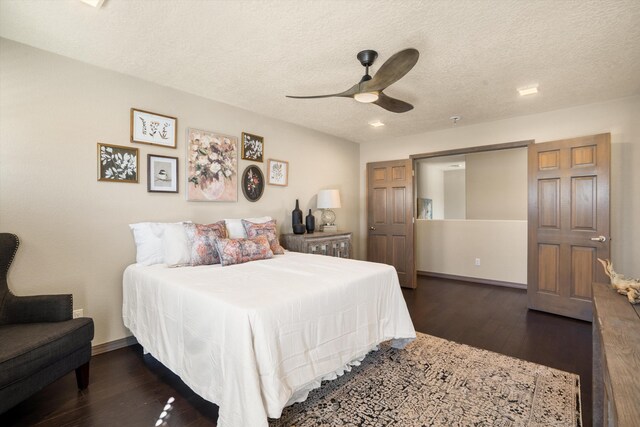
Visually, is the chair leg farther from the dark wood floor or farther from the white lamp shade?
the white lamp shade

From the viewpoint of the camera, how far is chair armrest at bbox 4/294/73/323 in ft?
6.53

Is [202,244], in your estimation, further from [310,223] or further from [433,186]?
[433,186]

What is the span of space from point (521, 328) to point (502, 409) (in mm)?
1662

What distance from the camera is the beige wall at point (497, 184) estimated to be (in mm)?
5750

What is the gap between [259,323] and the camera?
4.91ft

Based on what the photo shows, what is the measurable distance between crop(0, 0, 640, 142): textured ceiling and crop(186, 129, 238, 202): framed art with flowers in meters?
0.50

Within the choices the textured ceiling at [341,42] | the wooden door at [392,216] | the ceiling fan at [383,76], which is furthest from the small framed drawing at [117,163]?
the wooden door at [392,216]

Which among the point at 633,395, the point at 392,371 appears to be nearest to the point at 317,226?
the point at 392,371

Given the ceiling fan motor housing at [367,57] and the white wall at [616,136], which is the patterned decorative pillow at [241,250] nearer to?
the ceiling fan motor housing at [367,57]

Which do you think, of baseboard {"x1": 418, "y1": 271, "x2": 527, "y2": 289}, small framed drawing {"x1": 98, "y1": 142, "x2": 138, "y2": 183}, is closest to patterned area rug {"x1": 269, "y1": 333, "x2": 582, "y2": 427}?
small framed drawing {"x1": 98, "y1": 142, "x2": 138, "y2": 183}

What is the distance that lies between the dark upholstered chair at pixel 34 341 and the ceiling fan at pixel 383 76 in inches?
102

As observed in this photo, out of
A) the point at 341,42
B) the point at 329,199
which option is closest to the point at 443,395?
the point at 341,42

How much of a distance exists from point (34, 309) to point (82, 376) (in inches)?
22.3

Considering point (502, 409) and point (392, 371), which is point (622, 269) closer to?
point (502, 409)
